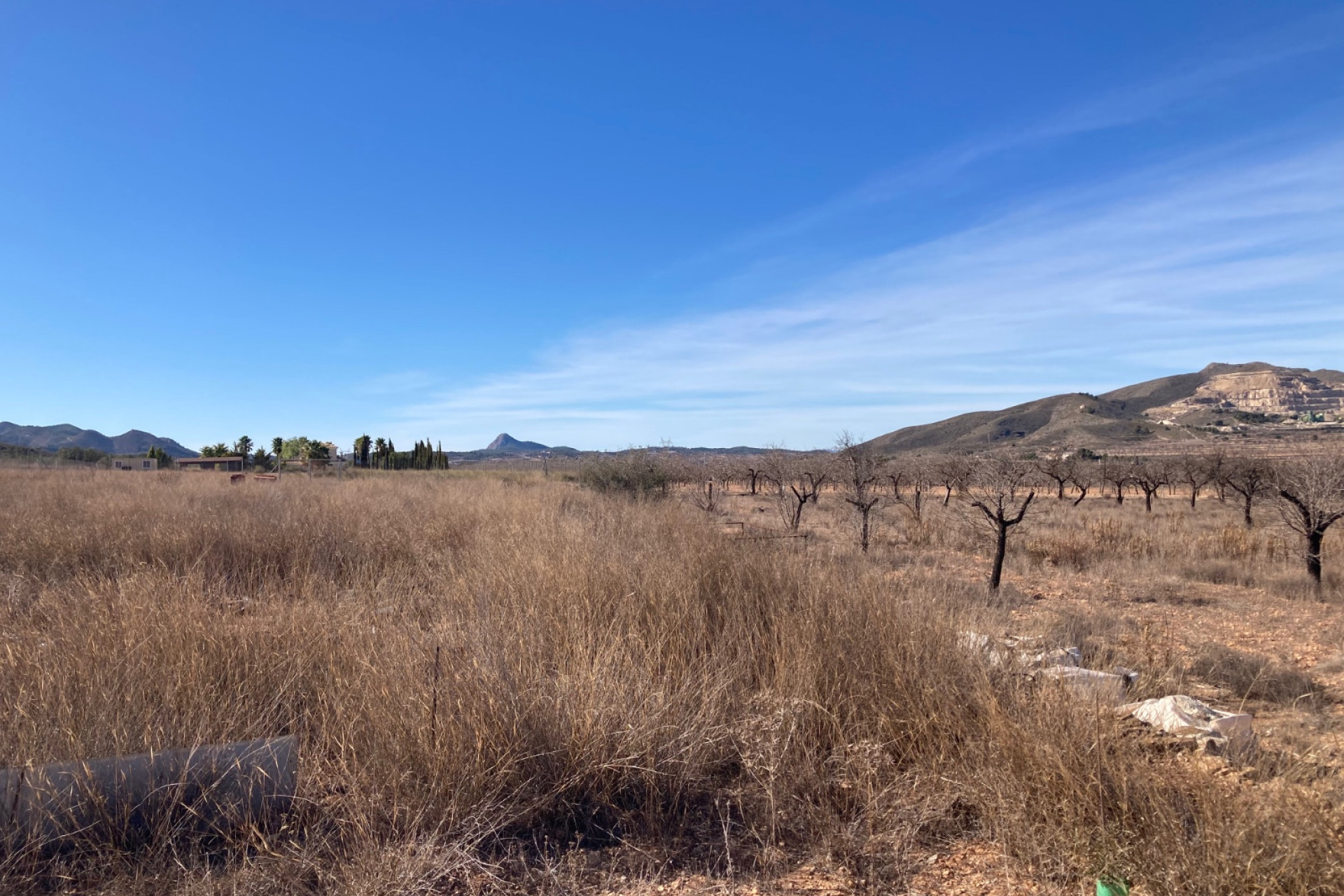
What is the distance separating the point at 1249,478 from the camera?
2286cm

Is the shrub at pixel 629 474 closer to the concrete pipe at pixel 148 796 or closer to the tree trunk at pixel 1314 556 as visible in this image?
the tree trunk at pixel 1314 556

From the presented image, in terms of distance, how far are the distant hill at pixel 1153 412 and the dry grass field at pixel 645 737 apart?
72.2 metres

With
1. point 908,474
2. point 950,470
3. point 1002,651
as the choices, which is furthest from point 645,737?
point 908,474

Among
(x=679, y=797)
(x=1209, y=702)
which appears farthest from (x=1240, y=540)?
(x=679, y=797)

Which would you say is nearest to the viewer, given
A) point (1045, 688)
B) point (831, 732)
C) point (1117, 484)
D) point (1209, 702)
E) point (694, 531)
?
point (1045, 688)

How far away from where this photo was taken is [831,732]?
3.91 meters

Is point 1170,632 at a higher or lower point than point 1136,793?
lower

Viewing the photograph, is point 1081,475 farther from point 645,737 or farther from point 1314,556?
point 645,737

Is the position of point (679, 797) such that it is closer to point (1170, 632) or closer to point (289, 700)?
point (289, 700)

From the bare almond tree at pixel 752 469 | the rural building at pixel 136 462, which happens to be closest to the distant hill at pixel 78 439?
the rural building at pixel 136 462

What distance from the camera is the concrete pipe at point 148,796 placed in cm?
274

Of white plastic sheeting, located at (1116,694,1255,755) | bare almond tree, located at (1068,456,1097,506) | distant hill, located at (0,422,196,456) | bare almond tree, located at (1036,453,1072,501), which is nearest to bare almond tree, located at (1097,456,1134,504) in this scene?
bare almond tree, located at (1068,456,1097,506)

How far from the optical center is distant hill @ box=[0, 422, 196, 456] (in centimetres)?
12638

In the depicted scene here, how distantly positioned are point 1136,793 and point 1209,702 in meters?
4.23
